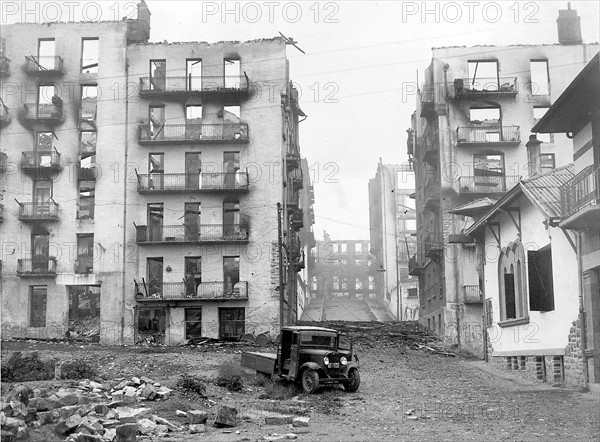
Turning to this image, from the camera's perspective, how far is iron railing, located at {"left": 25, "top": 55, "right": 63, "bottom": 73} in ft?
152

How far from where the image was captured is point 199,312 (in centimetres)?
4384

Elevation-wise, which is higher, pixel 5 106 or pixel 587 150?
pixel 5 106

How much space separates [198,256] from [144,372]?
18.1m

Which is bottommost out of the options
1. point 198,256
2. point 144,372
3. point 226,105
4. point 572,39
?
point 144,372

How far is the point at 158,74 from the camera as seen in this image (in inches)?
1855

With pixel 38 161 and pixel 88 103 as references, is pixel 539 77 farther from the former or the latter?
pixel 38 161

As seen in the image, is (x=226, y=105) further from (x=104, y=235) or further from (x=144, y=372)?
(x=144, y=372)

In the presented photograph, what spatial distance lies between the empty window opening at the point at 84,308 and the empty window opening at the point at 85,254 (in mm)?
1282

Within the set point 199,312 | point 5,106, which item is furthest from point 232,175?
point 5,106

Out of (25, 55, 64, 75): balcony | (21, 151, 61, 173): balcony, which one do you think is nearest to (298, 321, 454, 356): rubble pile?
(21, 151, 61, 173): balcony

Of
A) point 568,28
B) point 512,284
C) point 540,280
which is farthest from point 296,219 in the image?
point 540,280

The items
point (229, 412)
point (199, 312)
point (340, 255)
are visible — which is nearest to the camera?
point (229, 412)

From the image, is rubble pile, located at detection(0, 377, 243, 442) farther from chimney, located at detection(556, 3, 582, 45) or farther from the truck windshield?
chimney, located at detection(556, 3, 582, 45)

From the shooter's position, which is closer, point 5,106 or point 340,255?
point 5,106
